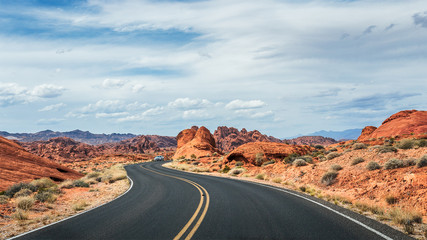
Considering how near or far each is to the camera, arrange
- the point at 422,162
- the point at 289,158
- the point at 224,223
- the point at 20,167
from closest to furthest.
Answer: the point at 224,223 → the point at 422,162 → the point at 20,167 → the point at 289,158

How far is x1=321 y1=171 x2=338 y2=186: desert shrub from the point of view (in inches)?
668

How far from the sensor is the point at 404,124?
183 feet

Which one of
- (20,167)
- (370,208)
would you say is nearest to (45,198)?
(20,167)

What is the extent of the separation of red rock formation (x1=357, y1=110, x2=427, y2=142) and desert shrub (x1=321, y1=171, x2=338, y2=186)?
37.7 metres

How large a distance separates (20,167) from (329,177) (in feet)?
80.8

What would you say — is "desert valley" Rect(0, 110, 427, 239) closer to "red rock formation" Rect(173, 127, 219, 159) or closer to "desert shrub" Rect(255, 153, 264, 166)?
"desert shrub" Rect(255, 153, 264, 166)

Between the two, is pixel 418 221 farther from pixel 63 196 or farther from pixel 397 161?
pixel 63 196

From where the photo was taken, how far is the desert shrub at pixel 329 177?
55.7 ft

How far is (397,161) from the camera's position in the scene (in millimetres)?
14508

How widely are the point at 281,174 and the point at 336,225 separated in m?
17.1

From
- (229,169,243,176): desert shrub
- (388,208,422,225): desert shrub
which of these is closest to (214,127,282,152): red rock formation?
(229,169,243,176): desert shrub

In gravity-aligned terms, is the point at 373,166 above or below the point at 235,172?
above

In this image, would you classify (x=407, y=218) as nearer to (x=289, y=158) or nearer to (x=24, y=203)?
(x=24, y=203)

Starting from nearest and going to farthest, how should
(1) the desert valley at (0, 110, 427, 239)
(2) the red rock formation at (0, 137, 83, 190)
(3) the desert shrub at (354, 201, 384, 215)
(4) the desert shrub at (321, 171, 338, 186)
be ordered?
(3) the desert shrub at (354, 201, 384, 215) → (1) the desert valley at (0, 110, 427, 239) → (4) the desert shrub at (321, 171, 338, 186) → (2) the red rock formation at (0, 137, 83, 190)
